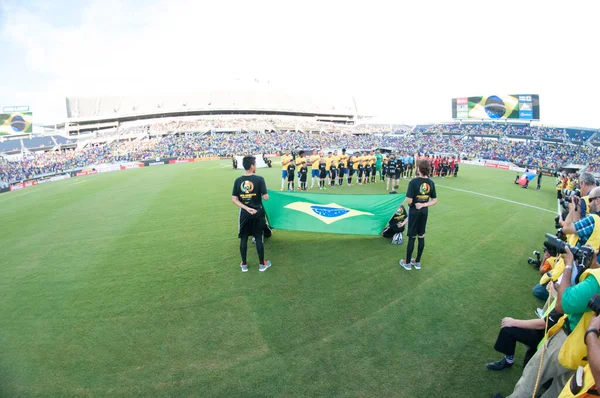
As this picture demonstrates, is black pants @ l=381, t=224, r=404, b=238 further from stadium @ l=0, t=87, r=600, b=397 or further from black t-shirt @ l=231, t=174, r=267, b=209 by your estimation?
black t-shirt @ l=231, t=174, r=267, b=209

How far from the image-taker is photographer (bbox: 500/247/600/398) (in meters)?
2.09

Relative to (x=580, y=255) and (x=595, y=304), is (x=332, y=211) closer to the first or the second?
(x=580, y=255)

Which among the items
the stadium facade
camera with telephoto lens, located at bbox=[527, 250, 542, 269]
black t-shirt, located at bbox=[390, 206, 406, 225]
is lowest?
camera with telephoto lens, located at bbox=[527, 250, 542, 269]

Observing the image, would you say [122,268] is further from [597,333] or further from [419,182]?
[597,333]

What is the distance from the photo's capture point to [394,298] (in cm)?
484

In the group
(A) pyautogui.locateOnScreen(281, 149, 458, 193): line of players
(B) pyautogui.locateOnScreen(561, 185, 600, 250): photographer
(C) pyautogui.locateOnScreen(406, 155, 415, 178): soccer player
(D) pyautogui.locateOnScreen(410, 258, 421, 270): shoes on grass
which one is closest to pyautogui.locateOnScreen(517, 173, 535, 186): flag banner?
(C) pyautogui.locateOnScreen(406, 155, 415, 178): soccer player

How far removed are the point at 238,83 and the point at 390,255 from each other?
95223 millimetres

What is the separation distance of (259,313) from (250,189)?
2.19 metres

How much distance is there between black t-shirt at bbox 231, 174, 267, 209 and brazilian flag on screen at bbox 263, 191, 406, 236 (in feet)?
4.78

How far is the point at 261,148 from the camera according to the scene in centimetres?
5559

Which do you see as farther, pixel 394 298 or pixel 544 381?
pixel 394 298

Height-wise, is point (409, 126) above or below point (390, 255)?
above

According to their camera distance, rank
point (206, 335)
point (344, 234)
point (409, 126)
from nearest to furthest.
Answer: point (206, 335)
point (344, 234)
point (409, 126)

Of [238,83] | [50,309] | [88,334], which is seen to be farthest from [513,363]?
[238,83]
